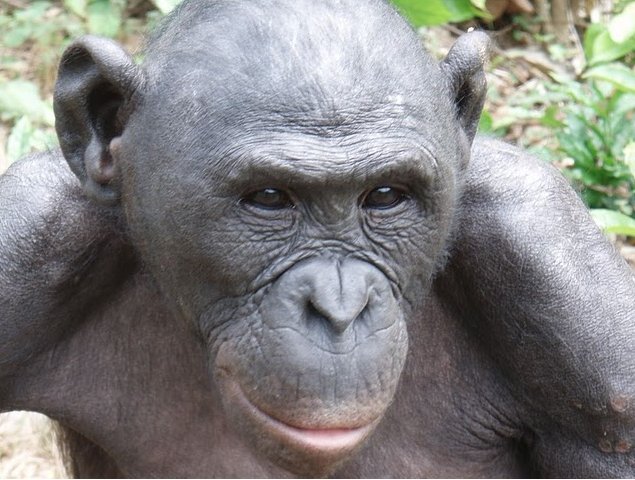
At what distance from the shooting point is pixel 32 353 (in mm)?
4305

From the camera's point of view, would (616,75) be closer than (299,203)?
No

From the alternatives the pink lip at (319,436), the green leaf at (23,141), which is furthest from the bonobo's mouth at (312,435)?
the green leaf at (23,141)

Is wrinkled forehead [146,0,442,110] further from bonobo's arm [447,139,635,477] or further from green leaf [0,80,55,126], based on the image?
green leaf [0,80,55,126]

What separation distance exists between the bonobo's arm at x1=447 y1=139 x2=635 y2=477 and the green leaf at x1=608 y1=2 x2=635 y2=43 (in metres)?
1.86

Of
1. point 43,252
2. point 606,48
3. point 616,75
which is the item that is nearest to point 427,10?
point 606,48

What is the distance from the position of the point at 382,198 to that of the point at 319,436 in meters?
0.69

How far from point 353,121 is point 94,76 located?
798mm

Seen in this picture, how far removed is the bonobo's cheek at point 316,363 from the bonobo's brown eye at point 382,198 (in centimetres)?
20

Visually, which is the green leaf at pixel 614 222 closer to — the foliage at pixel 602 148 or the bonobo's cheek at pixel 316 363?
the foliage at pixel 602 148

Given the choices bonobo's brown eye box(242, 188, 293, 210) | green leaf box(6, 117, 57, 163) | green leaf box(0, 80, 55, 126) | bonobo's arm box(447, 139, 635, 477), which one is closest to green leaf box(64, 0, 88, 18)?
green leaf box(0, 80, 55, 126)

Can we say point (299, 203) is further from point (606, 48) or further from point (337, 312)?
point (606, 48)

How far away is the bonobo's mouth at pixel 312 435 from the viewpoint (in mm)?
3305

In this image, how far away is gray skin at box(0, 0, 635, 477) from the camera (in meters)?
3.33

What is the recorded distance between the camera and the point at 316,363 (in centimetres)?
321
